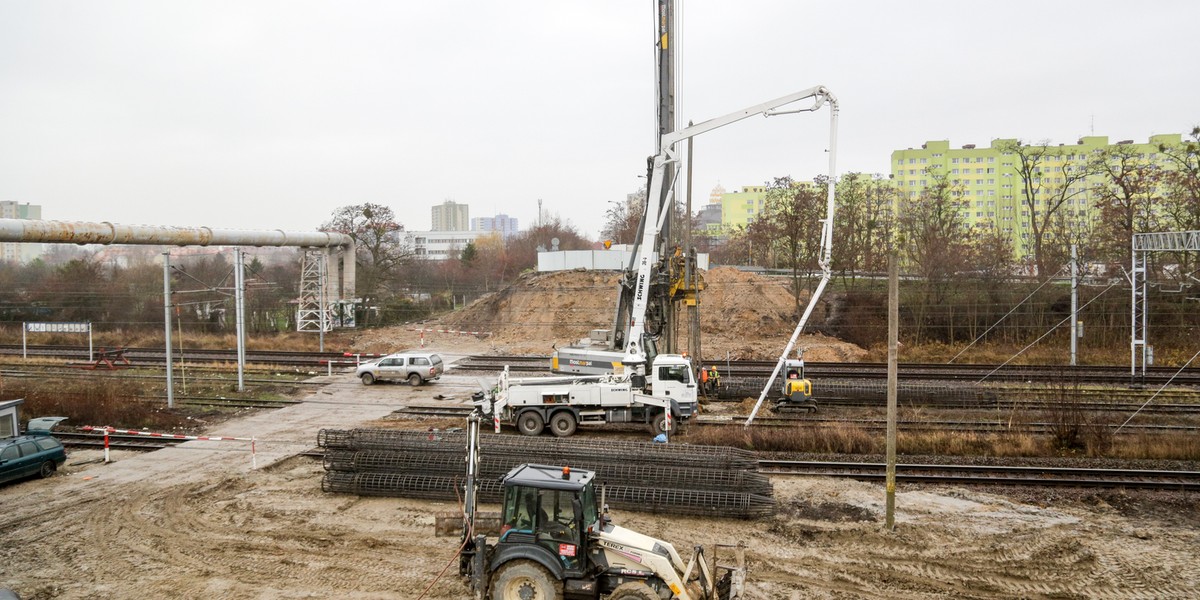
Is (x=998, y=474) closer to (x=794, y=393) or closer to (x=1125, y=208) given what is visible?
(x=794, y=393)

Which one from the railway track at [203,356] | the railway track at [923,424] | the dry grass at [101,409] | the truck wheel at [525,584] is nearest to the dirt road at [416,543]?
the truck wheel at [525,584]

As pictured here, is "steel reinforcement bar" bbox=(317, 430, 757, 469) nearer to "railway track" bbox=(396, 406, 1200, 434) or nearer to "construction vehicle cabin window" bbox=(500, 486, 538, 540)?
"construction vehicle cabin window" bbox=(500, 486, 538, 540)

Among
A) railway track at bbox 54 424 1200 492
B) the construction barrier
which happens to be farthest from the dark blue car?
Result: railway track at bbox 54 424 1200 492

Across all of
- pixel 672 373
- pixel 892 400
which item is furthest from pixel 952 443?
pixel 672 373

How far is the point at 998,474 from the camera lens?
1595 centimetres

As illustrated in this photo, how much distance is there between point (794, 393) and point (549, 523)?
602 inches

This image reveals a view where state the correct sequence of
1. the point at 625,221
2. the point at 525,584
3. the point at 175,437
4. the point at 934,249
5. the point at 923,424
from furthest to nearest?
the point at 625,221 < the point at 934,249 < the point at 923,424 < the point at 175,437 < the point at 525,584

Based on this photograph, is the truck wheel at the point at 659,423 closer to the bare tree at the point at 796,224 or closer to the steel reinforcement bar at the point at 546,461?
the steel reinforcement bar at the point at 546,461

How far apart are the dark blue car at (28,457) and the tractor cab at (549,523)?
492 inches

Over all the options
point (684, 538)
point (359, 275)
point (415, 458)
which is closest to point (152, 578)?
point (415, 458)

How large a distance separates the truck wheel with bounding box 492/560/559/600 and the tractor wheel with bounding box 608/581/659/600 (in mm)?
704

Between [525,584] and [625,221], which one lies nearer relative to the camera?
[525,584]

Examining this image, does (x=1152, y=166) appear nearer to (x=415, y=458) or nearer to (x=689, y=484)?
(x=689, y=484)

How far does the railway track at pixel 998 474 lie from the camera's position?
15.1m
